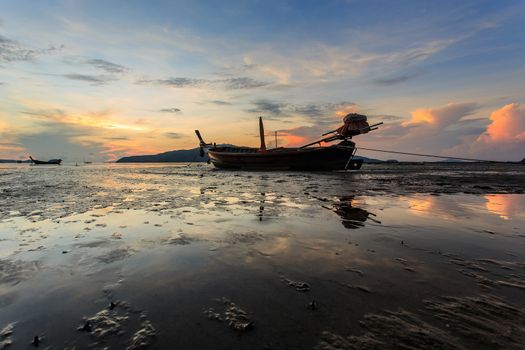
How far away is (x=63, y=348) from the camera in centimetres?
270

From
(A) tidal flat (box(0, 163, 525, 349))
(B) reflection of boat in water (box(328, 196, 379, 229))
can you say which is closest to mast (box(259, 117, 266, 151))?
(B) reflection of boat in water (box(328, 196, 379, 229))

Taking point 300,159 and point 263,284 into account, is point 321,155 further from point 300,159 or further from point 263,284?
point 263,284

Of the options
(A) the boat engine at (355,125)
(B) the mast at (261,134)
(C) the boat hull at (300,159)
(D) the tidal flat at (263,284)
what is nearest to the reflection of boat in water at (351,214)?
(D) the tidal flat at (263,284)

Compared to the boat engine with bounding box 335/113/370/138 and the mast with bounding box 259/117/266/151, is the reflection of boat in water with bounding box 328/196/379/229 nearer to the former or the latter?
the boat engine with bounding box 335/113/370/138

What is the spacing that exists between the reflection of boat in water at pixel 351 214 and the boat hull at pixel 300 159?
32.0 meters

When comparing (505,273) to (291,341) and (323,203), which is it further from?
(323,203)

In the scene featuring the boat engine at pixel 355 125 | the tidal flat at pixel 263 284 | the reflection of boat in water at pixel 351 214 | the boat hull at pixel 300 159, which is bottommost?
the tidal flat at pixel 263 284

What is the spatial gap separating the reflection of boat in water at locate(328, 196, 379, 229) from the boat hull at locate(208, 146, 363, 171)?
105ft

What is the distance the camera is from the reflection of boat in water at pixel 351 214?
26.6 feet

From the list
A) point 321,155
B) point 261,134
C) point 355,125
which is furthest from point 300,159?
point 261,134

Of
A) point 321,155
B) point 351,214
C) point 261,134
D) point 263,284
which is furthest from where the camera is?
point 261,134

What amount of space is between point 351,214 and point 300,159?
3546 centimetres

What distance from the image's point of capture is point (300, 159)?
44.8 m

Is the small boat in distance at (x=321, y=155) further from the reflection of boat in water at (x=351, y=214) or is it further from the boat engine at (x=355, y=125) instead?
the reflection of boat in water at (x=351, y=214)
